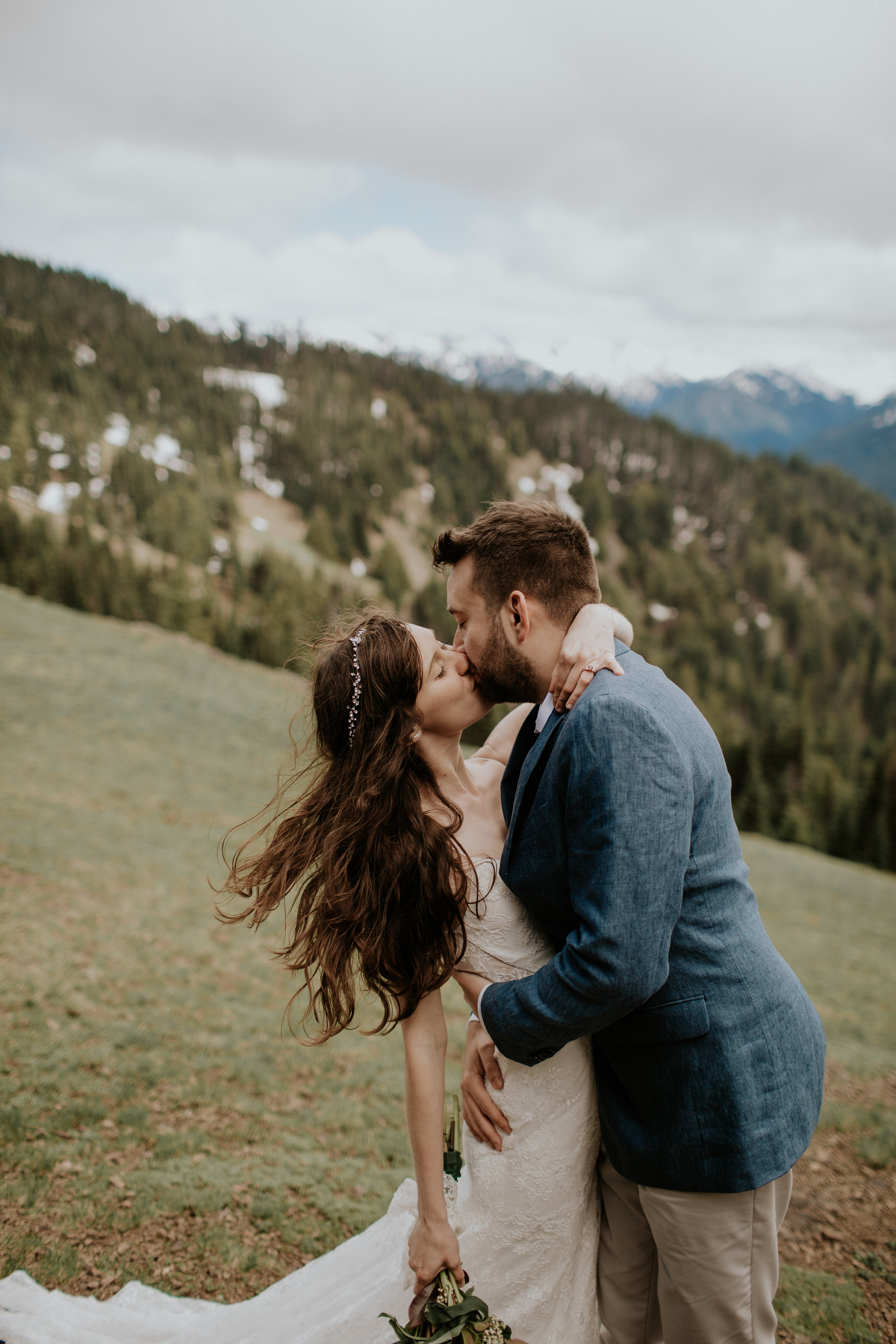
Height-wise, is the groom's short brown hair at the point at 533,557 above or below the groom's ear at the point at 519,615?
above

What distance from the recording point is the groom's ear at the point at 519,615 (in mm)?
2441

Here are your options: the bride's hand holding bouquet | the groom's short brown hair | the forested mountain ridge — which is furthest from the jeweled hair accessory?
the forested mountain ridge

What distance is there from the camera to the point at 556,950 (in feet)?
8.38

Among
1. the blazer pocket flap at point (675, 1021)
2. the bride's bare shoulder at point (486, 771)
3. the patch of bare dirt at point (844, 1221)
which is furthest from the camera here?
the patch of bare dirt at point (844, 1221)

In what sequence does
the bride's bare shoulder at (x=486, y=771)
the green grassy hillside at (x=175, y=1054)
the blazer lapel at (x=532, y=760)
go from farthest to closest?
the green grassy hillside at (x=175, y=1054) < the bride's bare shoulder at (x=486, y=771) < the blazer lapel at (x=532, y=760)

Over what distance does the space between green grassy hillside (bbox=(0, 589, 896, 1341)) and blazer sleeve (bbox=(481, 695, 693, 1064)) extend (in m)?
1.37

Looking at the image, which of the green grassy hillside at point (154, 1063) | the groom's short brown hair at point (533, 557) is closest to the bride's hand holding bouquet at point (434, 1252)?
the green grassy hillside at point (154, 1063)

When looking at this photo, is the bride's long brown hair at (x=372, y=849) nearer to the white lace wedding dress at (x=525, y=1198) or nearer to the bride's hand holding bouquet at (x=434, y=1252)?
the white lace wedding dress at (x=525, y=1198)

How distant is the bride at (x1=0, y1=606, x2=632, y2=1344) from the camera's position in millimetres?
2498

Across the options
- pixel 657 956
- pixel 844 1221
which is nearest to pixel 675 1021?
pixel 657 956

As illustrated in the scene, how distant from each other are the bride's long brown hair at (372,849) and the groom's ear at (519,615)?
36 cm

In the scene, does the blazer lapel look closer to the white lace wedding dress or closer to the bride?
the bride

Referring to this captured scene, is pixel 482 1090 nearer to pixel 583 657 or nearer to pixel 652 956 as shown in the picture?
pixel 652 956

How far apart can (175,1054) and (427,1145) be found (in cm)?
521
